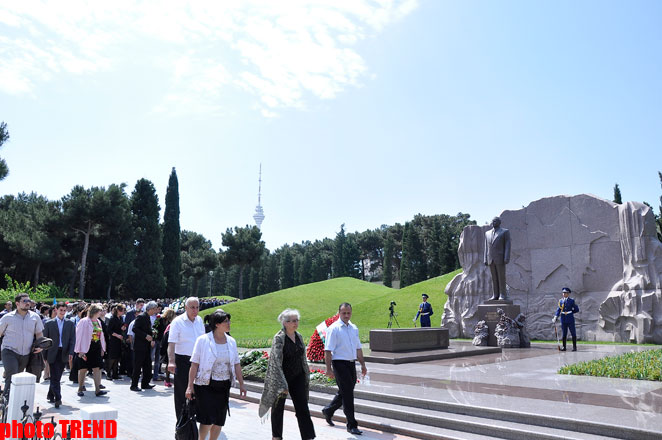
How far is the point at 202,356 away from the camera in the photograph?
467 cm

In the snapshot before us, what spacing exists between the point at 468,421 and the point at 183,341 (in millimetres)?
3640

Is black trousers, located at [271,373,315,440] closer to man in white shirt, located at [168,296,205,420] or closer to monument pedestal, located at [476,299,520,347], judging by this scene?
man in white shirt, located at [168,296,205,420]

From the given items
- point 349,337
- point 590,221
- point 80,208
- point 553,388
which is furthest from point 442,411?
point 80,208

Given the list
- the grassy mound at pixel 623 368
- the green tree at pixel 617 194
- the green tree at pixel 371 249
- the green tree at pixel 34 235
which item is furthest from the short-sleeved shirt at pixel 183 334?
the green tree at pixel 371 249

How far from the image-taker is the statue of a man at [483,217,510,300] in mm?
14578

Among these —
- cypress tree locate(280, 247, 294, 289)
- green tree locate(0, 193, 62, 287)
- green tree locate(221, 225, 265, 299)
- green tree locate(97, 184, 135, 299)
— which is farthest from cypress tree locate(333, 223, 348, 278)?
green tree locate(0, 193, 62, 287)

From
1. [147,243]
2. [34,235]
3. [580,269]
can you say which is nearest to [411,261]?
[147,243]

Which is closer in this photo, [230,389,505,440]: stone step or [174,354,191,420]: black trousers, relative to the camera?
[230,389,505,440]: stone step

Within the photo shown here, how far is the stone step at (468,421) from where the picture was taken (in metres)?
4.99

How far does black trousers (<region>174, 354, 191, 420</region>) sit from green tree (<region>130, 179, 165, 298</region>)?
39240 mm

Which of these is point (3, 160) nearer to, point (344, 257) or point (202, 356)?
point (202, 356)

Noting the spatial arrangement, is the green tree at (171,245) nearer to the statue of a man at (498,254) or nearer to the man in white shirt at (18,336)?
the statue of a man at (498,254)

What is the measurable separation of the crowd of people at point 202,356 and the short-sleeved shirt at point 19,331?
1cm

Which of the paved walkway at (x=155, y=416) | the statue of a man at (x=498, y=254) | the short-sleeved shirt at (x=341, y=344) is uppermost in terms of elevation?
the statue of a man at (x=498, y=254)
